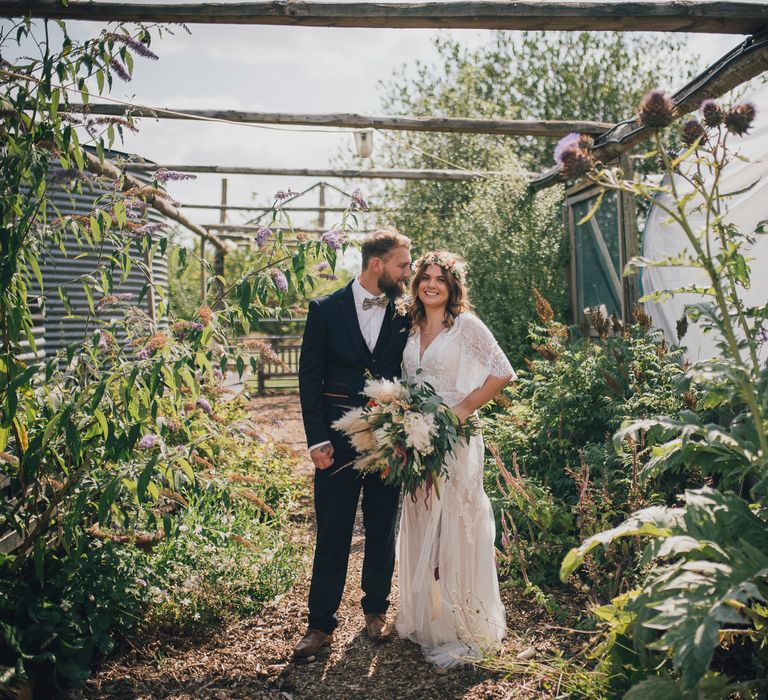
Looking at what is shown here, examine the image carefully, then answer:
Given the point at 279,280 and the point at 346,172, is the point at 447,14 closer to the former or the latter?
the point at 279,280

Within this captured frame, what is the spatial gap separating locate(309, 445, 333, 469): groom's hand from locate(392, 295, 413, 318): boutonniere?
2.78 ft

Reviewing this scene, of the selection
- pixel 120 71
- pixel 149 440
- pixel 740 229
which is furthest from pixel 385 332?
pixel 740 229

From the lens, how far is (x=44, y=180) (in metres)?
3.19

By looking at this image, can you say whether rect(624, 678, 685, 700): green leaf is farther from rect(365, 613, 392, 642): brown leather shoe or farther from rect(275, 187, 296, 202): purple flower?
rect(275, 187, 296, 202): purple flower

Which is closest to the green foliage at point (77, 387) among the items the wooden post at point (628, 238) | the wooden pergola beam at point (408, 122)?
the wooden pergola beam at point (408, 122)

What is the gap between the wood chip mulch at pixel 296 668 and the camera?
11.1 feet

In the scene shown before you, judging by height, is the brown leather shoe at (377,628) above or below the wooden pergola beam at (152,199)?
below

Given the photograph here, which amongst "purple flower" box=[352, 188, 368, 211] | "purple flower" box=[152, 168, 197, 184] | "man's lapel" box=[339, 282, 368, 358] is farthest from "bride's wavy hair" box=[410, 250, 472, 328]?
"purple flower" box=[152, 168, 197, 184]

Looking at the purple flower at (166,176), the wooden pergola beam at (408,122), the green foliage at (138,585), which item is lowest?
the green foliage at (138,585)

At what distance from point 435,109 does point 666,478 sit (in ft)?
39.1

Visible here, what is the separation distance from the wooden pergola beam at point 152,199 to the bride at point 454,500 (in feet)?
5.49

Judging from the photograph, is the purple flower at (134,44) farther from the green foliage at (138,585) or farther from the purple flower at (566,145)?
the purple flower at (566,145)

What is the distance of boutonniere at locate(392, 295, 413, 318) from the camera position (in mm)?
3883

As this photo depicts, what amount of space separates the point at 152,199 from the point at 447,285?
184cm
